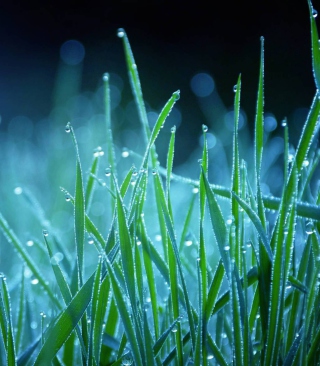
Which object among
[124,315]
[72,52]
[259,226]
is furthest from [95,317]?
[72,52]

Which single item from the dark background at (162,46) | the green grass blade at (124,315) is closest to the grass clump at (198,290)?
the green grass blade at (124,315)

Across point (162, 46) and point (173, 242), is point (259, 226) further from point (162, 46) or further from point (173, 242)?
point (162, 46)

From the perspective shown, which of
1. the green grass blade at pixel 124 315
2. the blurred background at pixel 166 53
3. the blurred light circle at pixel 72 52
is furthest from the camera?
the blurred background at pixel 166 53

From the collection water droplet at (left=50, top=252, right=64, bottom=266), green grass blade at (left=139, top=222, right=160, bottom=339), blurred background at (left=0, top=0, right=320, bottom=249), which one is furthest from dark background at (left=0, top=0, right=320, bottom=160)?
green grass blade at (left=139, top=222, right=160, bottom=339)

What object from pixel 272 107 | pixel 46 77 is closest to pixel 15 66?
pixel 46 77

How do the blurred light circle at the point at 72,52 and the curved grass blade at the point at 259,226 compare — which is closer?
the curved grass blade at the point at 259,226

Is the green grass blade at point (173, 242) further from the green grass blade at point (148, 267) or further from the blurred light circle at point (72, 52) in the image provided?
the blurred light circle at point (72, 52)

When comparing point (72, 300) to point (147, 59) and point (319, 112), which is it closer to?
point (319, 112)
